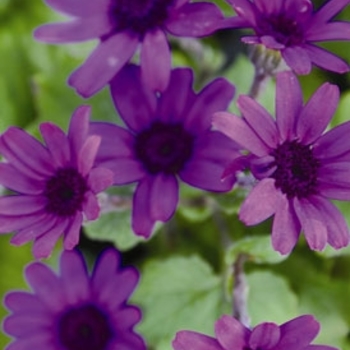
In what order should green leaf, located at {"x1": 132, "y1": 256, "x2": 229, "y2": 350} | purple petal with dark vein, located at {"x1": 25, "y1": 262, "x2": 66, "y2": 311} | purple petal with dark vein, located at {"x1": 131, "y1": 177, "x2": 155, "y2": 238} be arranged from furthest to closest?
green leaf, located at {"x1": 132, "y1": 256, "x2": 229, "y2": 350} → purple petal with dark vein, located at {"x1": 25, "y1": 262, "x2": 66, "y2": 311} → purple petal with dark vein, located at {"x1": 131, "y1": 177, "x2": 155, "y2": 238}

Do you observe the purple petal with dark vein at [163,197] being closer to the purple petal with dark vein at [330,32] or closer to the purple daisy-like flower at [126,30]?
the purple daisy-like flower at [126,30]

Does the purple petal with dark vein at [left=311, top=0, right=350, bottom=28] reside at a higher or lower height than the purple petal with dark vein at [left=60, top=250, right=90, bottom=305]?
higher

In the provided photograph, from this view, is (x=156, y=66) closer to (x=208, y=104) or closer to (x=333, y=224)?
(x=208, y=104)

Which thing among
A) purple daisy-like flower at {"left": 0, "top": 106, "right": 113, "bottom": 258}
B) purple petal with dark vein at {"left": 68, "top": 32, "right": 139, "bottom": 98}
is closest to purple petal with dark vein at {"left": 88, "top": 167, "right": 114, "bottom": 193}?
purple daisy-like flower at {"left": 0, "top": 106, "right": 113, "bottom": 258}

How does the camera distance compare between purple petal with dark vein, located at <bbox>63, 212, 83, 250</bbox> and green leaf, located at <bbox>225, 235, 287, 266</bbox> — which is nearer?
purple petal with dark vein, located at <bbox>63, 212, 83, 250</bbox>

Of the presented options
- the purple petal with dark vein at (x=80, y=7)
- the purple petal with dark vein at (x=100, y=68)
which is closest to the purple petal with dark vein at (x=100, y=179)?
the purple petal with dark vein at (x=100, y=68)

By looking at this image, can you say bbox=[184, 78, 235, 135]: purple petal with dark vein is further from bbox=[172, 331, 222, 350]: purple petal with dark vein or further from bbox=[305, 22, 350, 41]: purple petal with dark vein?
bbox=[172, 331, 222, 350]: purple petal with dark vein
